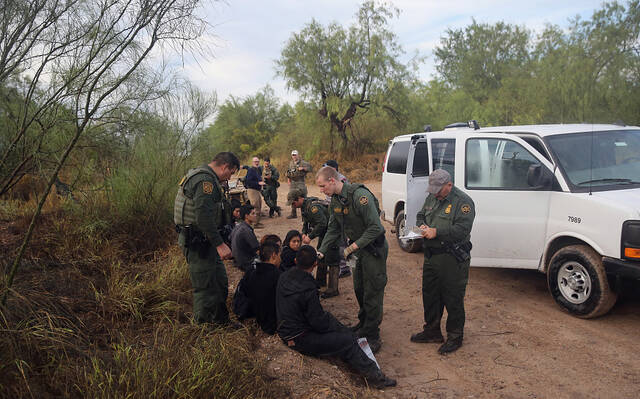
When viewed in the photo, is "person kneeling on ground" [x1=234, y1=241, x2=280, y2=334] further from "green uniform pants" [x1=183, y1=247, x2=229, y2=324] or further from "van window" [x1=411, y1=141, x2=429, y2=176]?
"van window" [x1=411, y1=141, x2=429, y2=176]

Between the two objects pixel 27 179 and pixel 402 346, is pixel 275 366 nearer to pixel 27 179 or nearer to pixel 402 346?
pixel 402 346

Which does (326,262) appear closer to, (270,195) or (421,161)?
(421,161)

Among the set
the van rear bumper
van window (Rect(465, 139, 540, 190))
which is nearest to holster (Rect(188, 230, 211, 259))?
van window (Rect(465, 139, 540, 190))

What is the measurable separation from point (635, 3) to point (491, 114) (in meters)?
6.86

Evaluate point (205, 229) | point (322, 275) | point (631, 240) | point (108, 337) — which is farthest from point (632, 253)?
point (108, 337)

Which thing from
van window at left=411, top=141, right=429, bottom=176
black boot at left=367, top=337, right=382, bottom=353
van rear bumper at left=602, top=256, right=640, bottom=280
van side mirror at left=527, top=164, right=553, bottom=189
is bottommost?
black boot at left=367, top=337, right=382, bottom=353

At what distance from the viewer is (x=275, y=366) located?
337 cm

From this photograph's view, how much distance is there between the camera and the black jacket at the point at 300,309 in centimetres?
346

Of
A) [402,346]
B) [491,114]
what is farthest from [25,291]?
[491,114]

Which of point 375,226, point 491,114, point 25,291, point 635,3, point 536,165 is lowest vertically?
point 25,291

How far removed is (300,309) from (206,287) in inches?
41.9

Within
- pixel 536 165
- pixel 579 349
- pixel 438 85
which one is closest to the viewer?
pixel 579 349

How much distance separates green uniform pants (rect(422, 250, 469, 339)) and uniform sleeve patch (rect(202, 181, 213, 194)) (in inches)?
84.5

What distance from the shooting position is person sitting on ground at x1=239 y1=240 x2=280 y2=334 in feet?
13.4
